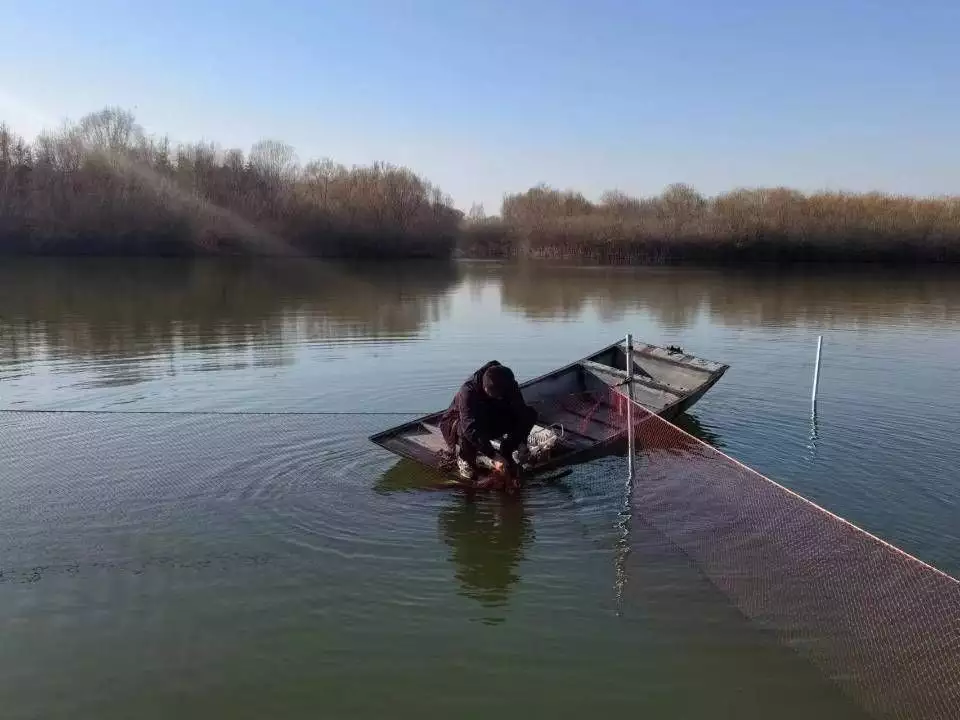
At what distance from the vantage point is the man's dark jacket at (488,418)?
8578mm

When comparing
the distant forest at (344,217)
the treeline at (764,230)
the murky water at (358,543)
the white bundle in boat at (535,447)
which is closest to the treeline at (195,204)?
the distant forest at (344,217)

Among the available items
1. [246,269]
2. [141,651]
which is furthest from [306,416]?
[246,269]

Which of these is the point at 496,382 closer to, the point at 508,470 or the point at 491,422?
the point at 491,422

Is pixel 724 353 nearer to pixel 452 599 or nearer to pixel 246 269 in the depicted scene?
pixel 452 599

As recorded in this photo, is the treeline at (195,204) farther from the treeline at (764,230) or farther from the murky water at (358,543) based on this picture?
the murky water at (358,543)

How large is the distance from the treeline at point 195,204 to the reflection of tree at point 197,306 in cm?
756

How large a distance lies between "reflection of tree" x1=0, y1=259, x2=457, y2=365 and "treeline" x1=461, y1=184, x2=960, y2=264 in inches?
815

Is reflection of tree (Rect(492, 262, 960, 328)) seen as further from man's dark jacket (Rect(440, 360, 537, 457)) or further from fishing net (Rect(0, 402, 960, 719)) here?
man's dark jacket (Rect(440, 360, 537, 457))

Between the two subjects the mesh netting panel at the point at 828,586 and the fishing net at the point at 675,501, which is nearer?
the mesh netting panel at the point at 828,586

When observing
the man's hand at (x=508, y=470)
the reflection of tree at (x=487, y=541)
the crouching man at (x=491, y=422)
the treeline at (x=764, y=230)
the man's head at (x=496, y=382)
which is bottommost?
the reflection of tree at (x=487, y=541)

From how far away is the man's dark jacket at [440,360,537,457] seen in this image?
8.58 m

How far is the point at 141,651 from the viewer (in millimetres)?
5457

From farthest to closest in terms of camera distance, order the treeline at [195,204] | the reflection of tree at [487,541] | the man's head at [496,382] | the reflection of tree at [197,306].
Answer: the treeline at [195,204]
the reflection of tree at [197,306]
the man's head at [496,382]
the reflection of tree at [487,541]

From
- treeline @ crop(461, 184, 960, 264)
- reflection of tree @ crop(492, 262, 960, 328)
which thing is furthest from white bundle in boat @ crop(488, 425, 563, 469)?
treeline @ crop(461, 184, 960, 264)
